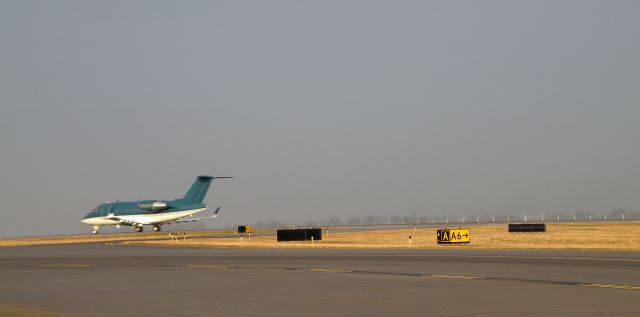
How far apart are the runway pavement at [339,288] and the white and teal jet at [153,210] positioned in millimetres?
75495

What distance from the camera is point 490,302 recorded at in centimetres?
2044

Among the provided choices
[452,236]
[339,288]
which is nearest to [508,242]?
[452,236]

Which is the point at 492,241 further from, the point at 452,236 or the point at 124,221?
the point at 124,221

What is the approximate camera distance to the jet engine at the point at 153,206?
4503 inches

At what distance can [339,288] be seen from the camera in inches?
981

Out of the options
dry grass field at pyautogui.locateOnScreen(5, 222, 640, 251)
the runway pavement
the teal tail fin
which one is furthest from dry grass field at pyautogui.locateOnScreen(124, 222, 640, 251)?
the teal tail fin

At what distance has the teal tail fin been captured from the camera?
4621 inches

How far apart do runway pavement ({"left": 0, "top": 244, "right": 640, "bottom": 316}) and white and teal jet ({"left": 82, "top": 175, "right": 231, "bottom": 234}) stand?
75495 millimetres

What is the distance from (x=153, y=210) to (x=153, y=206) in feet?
2.09

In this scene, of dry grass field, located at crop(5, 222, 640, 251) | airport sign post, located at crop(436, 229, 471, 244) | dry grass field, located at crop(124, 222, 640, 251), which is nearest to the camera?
dry grass field, located at crop(124, 222, 640, 251)

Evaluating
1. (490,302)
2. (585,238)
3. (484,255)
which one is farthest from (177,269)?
(585,238)

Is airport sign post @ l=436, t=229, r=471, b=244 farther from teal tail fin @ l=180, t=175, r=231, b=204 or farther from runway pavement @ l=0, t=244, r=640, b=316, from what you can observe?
teal tail fin @ l=180, t=175, r=231, b=204

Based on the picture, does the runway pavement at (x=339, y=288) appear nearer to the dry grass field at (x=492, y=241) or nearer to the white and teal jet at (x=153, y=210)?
the dry grass field at (x=492, y=241)

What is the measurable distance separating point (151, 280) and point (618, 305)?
633 inches
